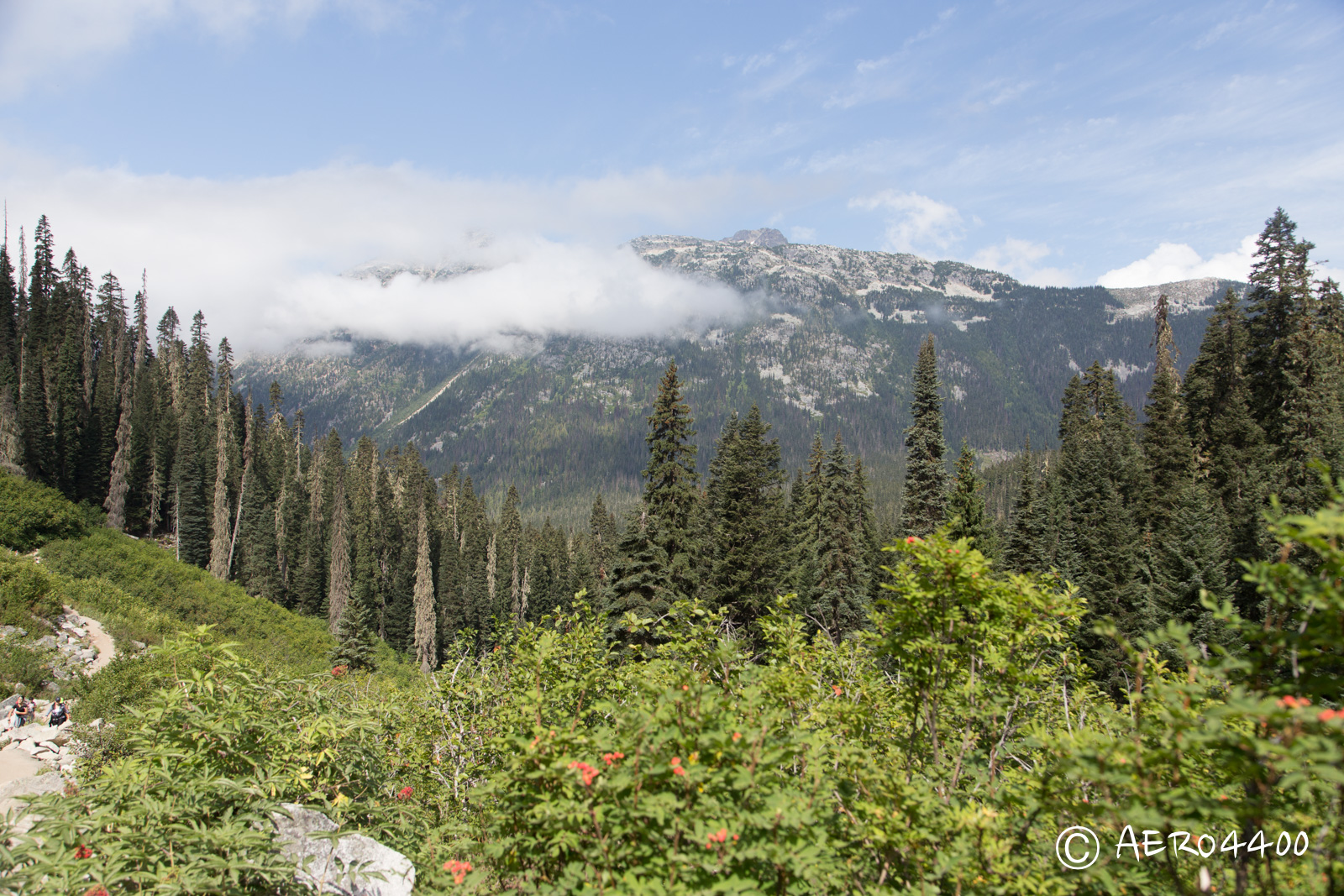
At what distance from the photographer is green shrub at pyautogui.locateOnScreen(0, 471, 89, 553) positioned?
2855 centimetres

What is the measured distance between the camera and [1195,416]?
36219 millimetres

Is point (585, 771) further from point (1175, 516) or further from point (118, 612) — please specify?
point (1175, 516)

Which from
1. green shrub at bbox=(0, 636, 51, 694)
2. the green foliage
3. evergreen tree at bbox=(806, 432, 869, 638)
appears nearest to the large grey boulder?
the green foliage

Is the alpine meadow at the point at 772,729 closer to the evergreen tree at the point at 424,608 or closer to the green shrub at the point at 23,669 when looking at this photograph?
the green shrub at the point at 23,669

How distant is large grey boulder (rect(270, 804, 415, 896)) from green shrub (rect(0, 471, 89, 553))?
35.0 meters

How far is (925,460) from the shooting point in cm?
2883

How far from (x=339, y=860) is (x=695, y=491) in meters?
19.4

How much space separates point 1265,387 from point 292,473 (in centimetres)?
7734

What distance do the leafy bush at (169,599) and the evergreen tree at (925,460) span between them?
92.2 ft

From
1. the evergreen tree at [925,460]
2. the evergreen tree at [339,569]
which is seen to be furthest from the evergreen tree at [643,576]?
the evergreen tree at [339,569]

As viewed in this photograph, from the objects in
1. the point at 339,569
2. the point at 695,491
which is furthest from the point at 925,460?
the point at 339,569

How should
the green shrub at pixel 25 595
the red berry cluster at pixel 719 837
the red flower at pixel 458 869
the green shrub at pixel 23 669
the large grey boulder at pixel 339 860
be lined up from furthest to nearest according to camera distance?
the green shrub at pixel 25 595 → the green shrub at pixel 23 669 → the large grey boulder at pixel 339 860 → the red flower at pixel 458 869 → the red berry cluster at pixel 719 837

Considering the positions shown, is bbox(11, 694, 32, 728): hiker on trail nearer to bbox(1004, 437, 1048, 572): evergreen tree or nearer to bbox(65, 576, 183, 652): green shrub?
bbox(65, 576, 183, 652): green shrub

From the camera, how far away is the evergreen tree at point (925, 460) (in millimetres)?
28250
